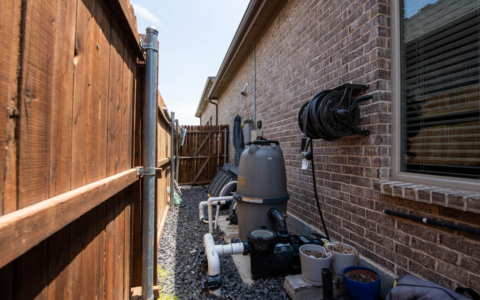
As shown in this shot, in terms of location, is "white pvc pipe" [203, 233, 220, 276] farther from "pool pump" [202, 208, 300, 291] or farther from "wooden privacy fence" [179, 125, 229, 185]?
"wooden privacy fence" [179, 125, 229, 185]

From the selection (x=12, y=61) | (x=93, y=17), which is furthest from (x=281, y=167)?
(x=12, y=61)

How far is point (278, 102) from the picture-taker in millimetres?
4426

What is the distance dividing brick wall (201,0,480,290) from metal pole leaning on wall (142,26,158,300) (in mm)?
1867

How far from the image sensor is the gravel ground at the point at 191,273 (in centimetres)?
231

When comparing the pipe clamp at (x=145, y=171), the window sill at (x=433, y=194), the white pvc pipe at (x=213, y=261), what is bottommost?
the white pvc pipe at (x=213, y=261)

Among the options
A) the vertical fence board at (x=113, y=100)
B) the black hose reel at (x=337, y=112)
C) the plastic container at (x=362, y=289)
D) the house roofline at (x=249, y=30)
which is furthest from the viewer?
the house roofline at (x=249, y=30)

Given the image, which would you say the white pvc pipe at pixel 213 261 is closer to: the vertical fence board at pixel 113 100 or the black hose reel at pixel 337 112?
the vertical fence board at pixel 113 100

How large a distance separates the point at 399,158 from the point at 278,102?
8.59ft

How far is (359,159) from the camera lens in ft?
7.75

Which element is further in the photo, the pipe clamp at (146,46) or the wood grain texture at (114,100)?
the pipe clamp at (146,46)

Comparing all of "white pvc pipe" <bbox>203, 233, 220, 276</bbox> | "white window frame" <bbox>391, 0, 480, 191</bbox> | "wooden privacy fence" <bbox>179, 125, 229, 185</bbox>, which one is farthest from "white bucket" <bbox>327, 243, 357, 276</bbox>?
"wooden privacy fence" <bbox>179, 125, 229, 185</bbox>

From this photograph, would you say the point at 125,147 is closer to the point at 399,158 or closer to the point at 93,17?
the point at 93,17

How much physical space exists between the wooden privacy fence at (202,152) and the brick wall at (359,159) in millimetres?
5410

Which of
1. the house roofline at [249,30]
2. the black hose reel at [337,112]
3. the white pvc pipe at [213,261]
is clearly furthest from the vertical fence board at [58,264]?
the house roofline at [249,30]
